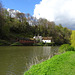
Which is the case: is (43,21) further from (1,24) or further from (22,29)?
(1,24)

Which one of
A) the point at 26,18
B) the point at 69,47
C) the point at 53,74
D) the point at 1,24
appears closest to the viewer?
the point at 53,74

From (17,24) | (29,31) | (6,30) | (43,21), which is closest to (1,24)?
(6,30)

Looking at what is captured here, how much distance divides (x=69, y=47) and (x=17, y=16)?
90.0 meters

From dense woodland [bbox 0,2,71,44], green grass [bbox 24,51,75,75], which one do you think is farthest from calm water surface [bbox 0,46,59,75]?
dense woodland [bbox 0,2,71,44]

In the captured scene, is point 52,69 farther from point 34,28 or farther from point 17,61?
point 34,28

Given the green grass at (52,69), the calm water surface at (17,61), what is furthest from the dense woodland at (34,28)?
the green grass at (52,69)

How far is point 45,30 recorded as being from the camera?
105 metres

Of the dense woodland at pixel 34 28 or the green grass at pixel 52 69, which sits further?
the dense woodland at pixel 34 28

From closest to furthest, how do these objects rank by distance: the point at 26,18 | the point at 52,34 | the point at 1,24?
1. the point at 1,24
2. the point at 52,34
3. the point at 26,18

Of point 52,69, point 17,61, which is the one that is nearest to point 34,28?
point 17,61

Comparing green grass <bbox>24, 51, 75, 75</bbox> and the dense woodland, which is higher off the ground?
the dense woodland

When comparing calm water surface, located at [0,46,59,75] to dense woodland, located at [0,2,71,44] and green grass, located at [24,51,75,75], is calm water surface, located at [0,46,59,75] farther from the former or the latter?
dense woodland, located at [0,2,71,44]

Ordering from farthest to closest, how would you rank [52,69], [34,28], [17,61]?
[34,28]
[17,61]
[52,69]

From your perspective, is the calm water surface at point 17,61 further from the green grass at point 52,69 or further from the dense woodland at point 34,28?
the dense woodland at point 34,28
